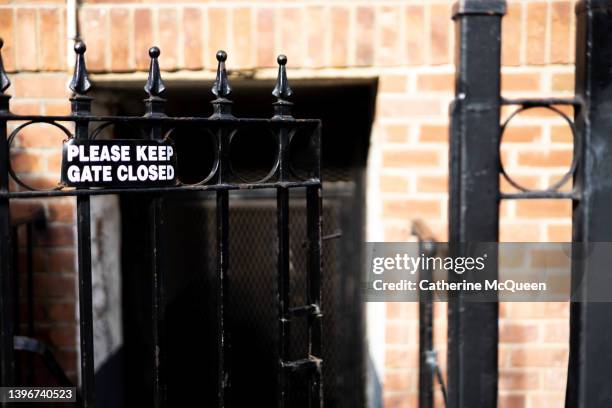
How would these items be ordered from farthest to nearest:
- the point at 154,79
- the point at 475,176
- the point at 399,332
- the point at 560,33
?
the point at 399,332, the point at 560,33, the point at 154,79, the point at 475,176

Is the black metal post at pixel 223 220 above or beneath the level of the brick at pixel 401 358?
above

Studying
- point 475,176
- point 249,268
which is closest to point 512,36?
point 475,176

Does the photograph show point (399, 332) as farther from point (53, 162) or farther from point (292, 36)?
point (53, 162)

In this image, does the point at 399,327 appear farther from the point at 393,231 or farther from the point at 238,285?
the point at 238,285

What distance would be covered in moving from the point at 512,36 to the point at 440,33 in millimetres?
251

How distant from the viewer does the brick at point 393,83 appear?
2195 millimetres

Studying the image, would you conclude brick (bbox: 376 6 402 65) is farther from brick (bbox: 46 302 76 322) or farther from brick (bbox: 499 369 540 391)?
brick (bbox: 46 302 76 322)

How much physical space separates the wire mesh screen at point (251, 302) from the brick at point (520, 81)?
88 centimetres

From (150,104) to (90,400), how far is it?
0.74m

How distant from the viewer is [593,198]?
56.6 inches

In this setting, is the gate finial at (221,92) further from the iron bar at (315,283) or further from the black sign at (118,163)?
the iron bar at (315,283)

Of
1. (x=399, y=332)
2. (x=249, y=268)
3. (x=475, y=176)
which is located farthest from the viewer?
(x=249, y=268)

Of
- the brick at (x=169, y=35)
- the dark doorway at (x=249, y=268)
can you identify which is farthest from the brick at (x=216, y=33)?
the dark doorway at (x=249, y=268)

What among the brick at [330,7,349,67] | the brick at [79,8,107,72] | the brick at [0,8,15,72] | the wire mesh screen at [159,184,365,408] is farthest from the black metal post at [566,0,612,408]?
the brick at [0,8,15,72]
